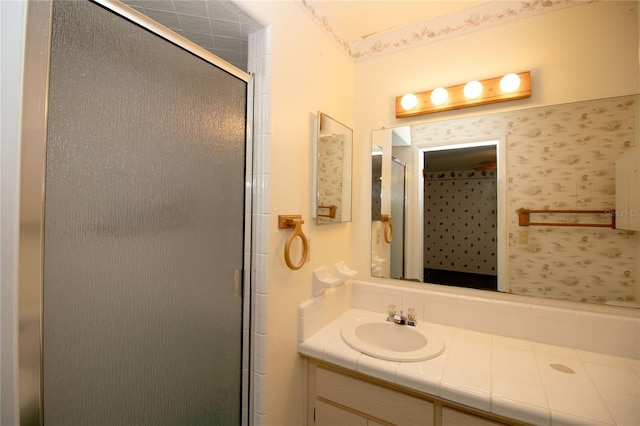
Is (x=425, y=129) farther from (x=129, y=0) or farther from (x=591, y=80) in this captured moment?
(x=129, y=0)

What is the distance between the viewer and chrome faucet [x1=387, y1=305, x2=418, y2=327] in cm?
147

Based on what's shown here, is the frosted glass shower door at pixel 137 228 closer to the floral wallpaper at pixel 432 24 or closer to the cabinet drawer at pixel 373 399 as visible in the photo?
the cabinet drawer at pixel 373 399

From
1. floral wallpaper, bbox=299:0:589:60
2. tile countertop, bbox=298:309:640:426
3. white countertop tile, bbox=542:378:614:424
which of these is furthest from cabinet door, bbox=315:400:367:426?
floral wallpaper, bbox=299:0:589:60

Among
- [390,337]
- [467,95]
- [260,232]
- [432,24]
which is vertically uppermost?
[432,24]

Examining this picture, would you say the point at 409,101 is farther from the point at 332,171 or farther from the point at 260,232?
the point at 260,232

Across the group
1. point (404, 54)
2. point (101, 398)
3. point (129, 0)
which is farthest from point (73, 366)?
point (404, 54)

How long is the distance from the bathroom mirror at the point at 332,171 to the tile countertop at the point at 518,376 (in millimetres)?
630

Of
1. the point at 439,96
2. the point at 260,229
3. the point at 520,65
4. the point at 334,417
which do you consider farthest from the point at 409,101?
the point at 334,417

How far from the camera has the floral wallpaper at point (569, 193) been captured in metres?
1.20

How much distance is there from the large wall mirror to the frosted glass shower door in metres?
0.98

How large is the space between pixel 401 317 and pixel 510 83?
130 cm

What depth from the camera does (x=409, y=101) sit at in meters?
1.57

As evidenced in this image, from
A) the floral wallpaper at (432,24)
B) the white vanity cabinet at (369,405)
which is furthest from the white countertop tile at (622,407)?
the floral wallpaper at (432,24)

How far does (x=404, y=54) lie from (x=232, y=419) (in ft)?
6.54
